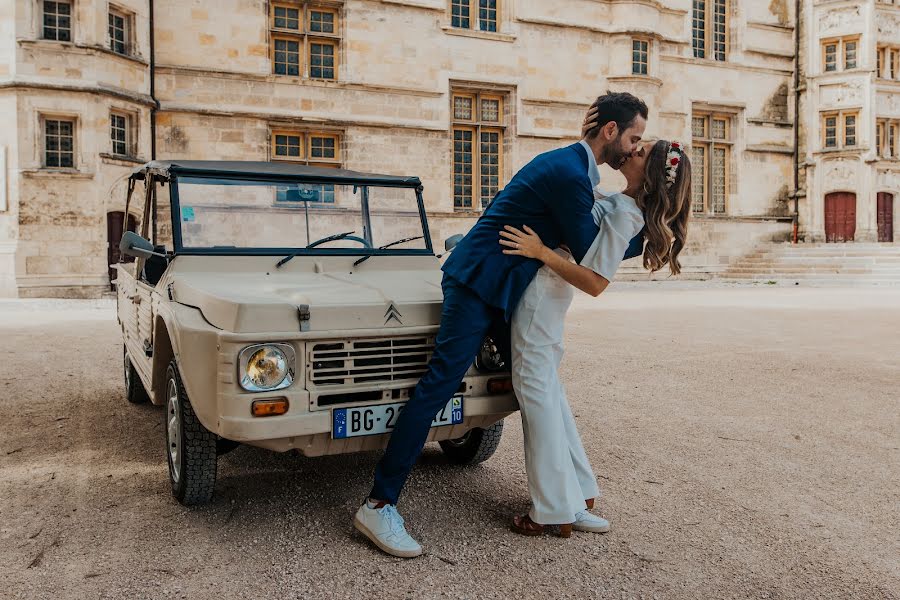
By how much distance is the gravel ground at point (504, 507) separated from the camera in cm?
285

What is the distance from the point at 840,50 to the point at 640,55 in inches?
389

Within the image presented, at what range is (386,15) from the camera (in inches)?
829

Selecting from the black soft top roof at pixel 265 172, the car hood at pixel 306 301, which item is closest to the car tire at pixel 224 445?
the car hood at pixel 306 301

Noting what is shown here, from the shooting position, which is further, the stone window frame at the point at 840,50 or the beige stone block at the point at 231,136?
the stone window frame at the point at 840,50

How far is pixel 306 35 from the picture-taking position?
20.4 metres

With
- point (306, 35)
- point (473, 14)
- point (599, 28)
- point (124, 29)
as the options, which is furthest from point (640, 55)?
point (124, 29)

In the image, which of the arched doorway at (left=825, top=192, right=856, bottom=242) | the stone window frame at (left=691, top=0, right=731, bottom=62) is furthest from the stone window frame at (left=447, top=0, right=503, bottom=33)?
the arched doorway at (left=825, top=192, right=856, bottom=242)

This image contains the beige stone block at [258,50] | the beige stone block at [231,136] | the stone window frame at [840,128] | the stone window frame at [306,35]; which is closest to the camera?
the beige stone block at [231,136]

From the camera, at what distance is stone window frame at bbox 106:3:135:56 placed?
57.4 feet

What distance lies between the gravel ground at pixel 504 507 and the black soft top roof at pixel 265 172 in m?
1.73

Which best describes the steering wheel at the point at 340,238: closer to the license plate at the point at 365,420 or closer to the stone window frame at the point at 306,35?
the license plate at the point at 365,420

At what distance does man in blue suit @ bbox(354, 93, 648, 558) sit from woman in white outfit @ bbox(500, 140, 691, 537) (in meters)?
0.08

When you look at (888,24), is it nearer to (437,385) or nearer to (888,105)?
(888,105)

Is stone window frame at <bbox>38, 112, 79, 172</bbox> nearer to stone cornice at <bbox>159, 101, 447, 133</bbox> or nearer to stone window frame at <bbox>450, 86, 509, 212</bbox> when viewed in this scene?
stone cornice at <bbox>159, 101, 447, 133</bbox>
